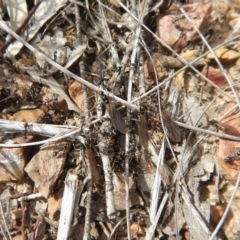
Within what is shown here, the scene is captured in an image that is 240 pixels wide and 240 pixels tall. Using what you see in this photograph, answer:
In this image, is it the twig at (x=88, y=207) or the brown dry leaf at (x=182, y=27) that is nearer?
the twig at (x=88, y=207)

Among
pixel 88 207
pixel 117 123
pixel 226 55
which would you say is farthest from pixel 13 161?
pixel 226 55

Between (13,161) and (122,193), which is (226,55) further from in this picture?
(13,161)

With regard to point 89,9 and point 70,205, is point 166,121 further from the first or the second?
point 89,9

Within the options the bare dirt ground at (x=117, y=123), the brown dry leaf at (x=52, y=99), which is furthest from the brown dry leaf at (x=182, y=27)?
the brown dry leaf at (x=52, y=99)

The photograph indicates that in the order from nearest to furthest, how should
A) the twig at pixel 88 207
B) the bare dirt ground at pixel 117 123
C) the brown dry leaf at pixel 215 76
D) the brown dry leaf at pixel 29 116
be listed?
the twig at pixel 88 207
the bare dirt ground at pixel 117 123
the brown dry leaf at pixel 29 116
the brown dry leaf at pixel 215 76

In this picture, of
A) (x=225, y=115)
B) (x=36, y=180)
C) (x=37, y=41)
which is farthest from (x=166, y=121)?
(x=37, y=41)

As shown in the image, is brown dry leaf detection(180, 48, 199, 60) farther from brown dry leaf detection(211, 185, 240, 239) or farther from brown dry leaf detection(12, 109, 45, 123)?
brown dry leaf detection(12, 109, 45, 123)

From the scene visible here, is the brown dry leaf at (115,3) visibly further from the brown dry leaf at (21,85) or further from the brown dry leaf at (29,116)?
the brown dry leaf at (29,116)
